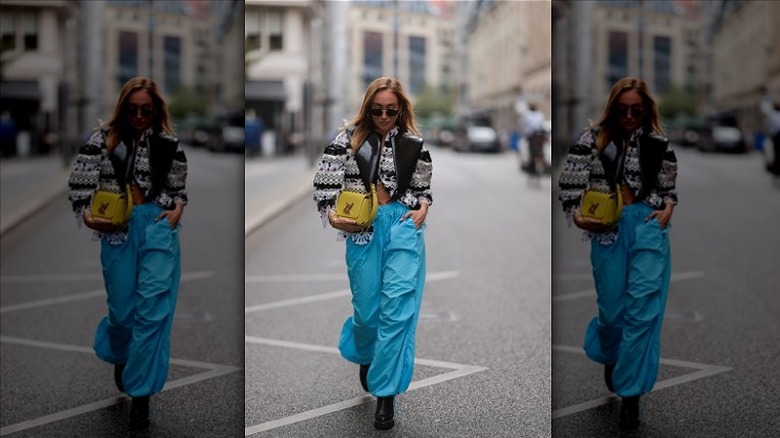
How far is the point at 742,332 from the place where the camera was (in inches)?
264

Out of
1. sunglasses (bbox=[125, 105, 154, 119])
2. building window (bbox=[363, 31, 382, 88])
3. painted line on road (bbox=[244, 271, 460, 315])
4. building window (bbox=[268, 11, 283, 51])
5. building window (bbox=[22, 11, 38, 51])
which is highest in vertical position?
building window (bbox=[363, 31, 382, 88])

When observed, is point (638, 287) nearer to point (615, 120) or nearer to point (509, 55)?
point (615, 120)

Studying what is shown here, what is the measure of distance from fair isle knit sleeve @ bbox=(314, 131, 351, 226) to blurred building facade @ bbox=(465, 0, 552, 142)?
20.5 m

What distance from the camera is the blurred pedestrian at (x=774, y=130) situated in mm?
6051

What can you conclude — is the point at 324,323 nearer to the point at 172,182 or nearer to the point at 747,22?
the point at 172,182

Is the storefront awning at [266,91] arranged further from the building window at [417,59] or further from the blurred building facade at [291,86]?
the building window at [417,59]

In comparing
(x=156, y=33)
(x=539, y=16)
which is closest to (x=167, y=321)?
(x=156, y=33)

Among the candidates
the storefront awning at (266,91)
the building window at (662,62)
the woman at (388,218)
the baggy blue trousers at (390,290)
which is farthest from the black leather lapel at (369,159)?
the storefront awning at (266,91)

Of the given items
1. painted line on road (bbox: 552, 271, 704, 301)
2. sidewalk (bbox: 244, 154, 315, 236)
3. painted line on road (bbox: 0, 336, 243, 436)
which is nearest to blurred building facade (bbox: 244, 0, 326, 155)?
sidewalk (bbox: 244, 154, 315, 236)

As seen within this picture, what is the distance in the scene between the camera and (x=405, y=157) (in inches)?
187

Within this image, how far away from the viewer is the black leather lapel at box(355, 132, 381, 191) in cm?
474

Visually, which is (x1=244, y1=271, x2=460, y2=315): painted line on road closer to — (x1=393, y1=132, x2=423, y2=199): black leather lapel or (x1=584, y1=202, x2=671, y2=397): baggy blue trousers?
(x1=393, y1=132, x2=423, y2=199): black leather lapel

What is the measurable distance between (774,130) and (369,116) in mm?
2620

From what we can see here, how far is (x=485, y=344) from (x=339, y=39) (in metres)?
26.3
